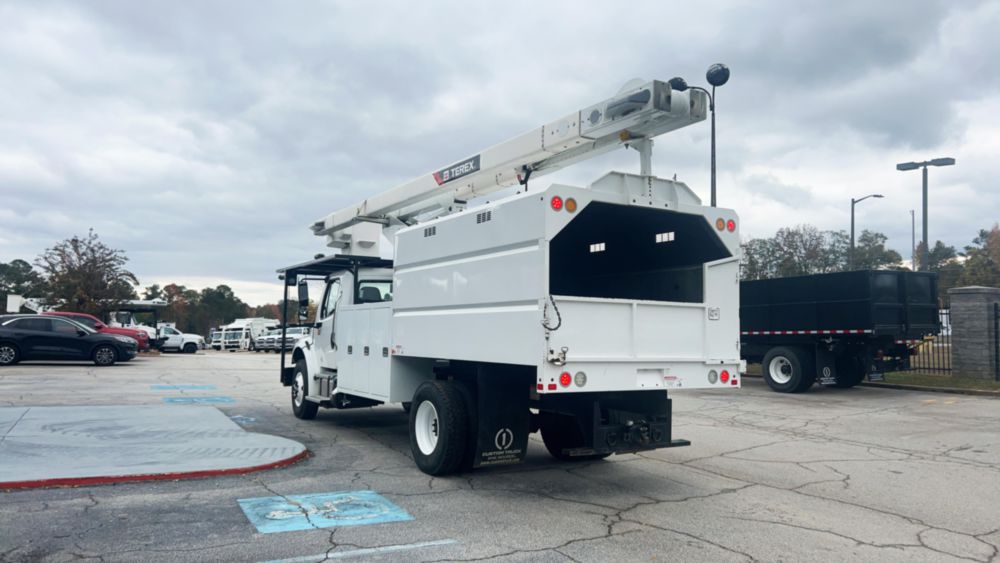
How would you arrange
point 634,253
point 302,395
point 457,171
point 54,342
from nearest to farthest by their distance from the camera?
point 634,253 → point 457,171 → point 302,395 → point 54,342

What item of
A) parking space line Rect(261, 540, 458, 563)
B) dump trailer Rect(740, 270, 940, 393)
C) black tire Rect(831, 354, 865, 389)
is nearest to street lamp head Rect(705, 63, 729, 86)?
dump trailer Rect(740, 270, 940, 393)

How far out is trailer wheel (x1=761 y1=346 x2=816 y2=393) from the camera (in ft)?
53.4

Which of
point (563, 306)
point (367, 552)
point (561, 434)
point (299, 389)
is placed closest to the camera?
point (367, 552)

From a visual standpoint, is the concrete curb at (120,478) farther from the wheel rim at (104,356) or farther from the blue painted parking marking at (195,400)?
the wheel rim at (104,356)

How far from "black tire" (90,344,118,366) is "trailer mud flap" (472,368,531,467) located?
2083 cm

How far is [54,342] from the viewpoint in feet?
75.1

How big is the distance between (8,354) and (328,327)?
17268 mm

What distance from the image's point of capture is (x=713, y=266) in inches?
289

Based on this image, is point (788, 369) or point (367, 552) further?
point (788, 369)

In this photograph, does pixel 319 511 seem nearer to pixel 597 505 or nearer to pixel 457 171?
pixel 597 505

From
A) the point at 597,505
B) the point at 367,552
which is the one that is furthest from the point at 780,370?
the point at 367,552

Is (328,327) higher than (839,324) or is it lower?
lower

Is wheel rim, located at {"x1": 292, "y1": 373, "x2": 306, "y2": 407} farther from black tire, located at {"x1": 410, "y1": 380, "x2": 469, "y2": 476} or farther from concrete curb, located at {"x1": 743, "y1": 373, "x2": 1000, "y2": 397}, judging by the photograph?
concrete curb, located at {"x1": 743, "y1": 373, "x2": 1000, "y2": 397}

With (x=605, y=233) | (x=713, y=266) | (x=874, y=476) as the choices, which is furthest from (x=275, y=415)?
(x=874, y=476)
